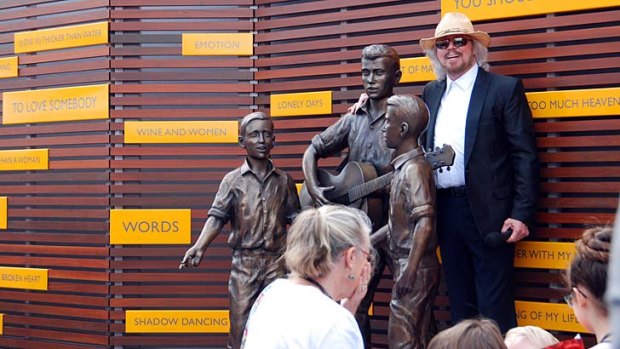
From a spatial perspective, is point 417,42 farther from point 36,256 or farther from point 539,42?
point 36,256

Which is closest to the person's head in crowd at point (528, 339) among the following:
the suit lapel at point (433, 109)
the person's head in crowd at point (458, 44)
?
the suit lapel at point (433, 109)

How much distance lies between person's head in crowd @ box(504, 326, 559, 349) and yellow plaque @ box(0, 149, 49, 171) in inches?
238

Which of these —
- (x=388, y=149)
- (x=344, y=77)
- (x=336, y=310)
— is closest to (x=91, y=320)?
(x=344, y=77)

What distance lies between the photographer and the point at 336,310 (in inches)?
124

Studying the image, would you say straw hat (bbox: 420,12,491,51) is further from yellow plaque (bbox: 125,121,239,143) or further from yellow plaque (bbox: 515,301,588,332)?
yellow plaque (bbox: 125,121,239,143)

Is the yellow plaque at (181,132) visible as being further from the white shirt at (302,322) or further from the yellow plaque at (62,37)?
the white shirt at (302,322)

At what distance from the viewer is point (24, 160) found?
9211 millimetres

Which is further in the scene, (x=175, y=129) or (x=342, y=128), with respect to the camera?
(x=175, y=129)

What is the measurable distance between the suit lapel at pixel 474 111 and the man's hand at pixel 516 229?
446 mm

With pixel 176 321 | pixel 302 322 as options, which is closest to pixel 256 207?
pixel 176 321

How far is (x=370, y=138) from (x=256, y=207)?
2.90 ft

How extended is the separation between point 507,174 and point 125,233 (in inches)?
136

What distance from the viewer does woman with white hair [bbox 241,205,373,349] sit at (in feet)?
10.3

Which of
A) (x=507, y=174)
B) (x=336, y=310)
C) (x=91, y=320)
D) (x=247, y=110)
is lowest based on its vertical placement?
(x=91, y=320)
